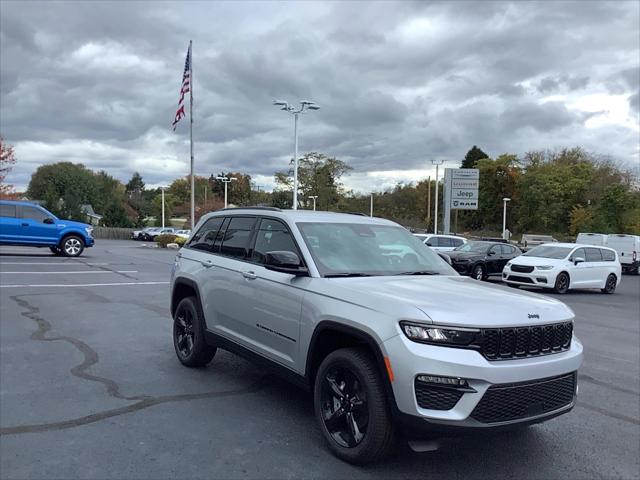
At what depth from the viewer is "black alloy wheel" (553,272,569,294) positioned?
16.7 metres

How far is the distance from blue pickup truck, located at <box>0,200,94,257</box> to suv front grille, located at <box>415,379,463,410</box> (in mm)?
19865

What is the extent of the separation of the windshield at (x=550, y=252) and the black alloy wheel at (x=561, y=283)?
823 mm

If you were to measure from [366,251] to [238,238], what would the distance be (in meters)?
1.47

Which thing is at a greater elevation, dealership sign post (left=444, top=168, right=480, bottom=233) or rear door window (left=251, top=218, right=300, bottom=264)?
dealership sign post (left=444, top=168, right=480, bottom=233)

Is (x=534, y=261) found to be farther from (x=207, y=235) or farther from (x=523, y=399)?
(x=523, y=399)

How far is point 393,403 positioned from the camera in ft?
11.4

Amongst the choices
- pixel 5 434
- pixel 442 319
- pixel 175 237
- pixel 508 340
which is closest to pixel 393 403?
pixel 442 319

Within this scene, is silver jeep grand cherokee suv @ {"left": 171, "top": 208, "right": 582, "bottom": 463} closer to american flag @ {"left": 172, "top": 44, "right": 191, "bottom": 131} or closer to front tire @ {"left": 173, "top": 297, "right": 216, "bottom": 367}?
front tire @ {"left": 173, "top": 297, "right": 216, "bottom": 367}

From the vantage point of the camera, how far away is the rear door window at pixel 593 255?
17.9 m

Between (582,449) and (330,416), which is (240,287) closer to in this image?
A: (330,416)

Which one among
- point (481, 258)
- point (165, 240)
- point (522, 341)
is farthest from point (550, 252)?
point (165, 240)

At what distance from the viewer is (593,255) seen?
59.3 feet

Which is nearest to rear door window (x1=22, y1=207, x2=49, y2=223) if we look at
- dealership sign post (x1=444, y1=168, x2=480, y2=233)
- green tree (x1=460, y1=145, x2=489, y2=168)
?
dealership sign post (x1=444, y1=168, x2=480, y2=233)

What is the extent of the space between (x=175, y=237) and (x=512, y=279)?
26876mm
